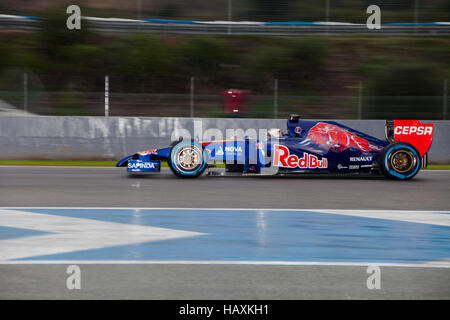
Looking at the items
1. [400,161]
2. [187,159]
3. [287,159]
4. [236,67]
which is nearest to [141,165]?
[187,159]

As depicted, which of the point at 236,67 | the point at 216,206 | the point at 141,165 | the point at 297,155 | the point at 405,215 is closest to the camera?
the point at 405,215

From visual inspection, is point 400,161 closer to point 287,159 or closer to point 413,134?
point 413,134

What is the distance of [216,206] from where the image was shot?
329 inches

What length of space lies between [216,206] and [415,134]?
15.8 ft

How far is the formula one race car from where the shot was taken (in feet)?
36.0

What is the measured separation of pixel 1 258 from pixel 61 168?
817 centimetres

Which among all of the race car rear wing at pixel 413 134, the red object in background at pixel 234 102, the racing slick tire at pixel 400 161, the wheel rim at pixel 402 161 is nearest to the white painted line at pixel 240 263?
the racing slick tire at pixel 400 161

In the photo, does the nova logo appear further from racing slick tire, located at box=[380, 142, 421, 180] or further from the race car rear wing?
the race car rear wing

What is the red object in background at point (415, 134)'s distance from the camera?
11.5 m

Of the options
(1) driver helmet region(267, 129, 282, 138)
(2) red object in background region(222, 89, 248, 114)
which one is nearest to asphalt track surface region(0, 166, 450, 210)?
(1) driver helmet region(267, 129, 282, 138)

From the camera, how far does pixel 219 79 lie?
24297 mm

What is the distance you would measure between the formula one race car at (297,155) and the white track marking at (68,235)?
393 centimetres

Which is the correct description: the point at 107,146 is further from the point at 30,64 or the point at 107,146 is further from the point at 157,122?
the point at 30,64

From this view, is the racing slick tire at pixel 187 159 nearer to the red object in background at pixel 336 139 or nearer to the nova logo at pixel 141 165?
the nova logo at pixel 141 165
